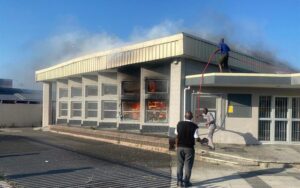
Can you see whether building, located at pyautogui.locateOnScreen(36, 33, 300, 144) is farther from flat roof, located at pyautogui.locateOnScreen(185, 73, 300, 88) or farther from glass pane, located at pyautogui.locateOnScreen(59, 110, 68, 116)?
glass pane, located at pyautogui.locateOnScreen(59, 110, 68, 116)

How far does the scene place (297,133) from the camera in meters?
17.8

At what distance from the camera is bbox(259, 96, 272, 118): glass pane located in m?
17.7

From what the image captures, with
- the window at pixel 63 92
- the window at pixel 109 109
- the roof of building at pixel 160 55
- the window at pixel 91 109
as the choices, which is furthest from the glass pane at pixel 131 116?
the window at pixel 63 92

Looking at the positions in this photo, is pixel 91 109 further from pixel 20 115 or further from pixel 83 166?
pixel 83 166

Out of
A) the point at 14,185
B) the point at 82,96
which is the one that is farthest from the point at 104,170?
the point at 82,96

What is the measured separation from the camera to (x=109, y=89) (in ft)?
78.9

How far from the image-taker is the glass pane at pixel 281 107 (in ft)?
58.1

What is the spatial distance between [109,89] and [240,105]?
858 cm

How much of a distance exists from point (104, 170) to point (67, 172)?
3.31ft

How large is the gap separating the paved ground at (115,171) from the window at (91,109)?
29.6ft

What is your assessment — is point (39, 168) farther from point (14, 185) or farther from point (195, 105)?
point (195, 105)

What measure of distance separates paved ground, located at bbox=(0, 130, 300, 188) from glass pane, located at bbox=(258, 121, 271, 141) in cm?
436

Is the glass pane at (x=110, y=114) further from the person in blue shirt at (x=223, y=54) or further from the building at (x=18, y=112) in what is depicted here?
the building at (x=18, y=112)

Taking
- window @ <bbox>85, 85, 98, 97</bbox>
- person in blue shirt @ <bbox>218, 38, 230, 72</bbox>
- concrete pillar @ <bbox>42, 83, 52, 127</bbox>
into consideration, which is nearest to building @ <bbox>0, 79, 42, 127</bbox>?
concrete pillar @ <bbox>42, 83, 52, 127</bbox>
